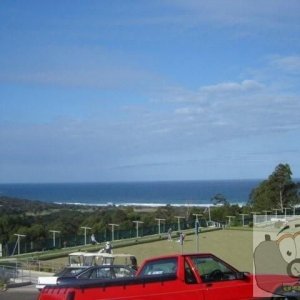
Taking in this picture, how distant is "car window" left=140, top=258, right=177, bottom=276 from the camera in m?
13.1

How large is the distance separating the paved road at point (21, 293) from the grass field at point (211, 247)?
11.8 meters

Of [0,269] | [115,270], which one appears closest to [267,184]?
[0,269]

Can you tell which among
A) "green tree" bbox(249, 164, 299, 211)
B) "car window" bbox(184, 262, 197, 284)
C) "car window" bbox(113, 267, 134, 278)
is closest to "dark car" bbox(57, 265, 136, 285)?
"car window" bbox(113, 267, 134, 278)

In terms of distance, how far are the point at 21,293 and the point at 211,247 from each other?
79.2 ft

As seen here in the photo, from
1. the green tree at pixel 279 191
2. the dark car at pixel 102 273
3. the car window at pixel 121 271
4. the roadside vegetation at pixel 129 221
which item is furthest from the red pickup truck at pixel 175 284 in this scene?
the green tree at pixel 279 191

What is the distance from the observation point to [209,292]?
1257cm

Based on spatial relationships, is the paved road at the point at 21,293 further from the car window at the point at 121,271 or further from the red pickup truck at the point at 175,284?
the red pickup truck at the point at 175,284

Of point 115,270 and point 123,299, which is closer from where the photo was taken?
point 123,299

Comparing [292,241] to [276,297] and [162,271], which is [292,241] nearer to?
[276,297]

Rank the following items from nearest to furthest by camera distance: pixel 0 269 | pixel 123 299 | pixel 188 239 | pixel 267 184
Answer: pixel 123 299 < pixel 0 269 < pixel 188 239 < pixel 267 184

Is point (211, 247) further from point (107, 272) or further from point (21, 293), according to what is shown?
point (107, 272)

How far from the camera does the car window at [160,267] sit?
515 inches

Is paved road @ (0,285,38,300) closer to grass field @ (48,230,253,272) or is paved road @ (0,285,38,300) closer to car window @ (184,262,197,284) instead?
car window @ (184,262,197,284)

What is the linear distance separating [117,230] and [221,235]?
29.7 ft
